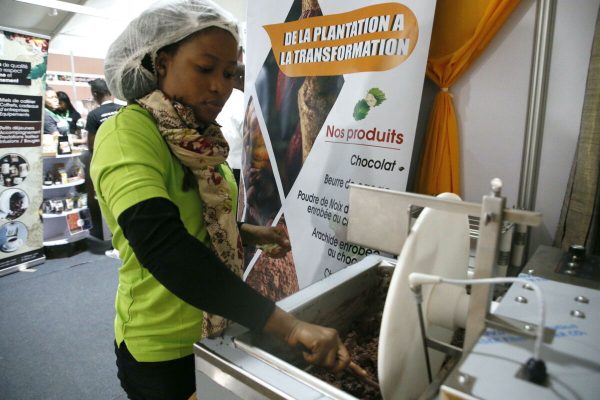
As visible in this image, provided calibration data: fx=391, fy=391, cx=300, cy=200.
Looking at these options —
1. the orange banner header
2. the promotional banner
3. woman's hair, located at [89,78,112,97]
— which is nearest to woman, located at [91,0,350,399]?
the promotional banner

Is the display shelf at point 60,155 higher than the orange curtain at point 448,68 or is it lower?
lower

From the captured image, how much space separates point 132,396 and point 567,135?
1.66 m

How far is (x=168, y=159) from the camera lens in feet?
2.86

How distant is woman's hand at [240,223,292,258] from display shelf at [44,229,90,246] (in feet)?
11.3

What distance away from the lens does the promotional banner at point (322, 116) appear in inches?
63.0

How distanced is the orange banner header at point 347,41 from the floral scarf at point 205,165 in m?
0.93

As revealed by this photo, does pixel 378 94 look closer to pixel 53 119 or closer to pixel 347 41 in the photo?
pixel 347 41

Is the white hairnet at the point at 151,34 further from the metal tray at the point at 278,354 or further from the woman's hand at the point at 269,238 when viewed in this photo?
the metal tray at the point at 278,354

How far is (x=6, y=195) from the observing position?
3.32 meters

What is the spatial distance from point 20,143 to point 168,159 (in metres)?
3.30

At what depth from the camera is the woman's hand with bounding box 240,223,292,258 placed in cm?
121

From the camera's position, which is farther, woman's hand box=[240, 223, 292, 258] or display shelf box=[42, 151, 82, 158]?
display shelf box=[42, 151, 82, 158]

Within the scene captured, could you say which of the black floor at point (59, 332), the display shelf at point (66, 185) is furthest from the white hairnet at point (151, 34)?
the display shelf at point (66, 185)

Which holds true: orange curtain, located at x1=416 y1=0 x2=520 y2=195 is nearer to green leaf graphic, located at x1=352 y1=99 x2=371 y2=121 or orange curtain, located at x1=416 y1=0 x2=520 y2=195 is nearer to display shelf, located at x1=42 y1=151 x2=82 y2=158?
green leaf graphic, located at x1=352 y1=99 x2=371 y2=121
